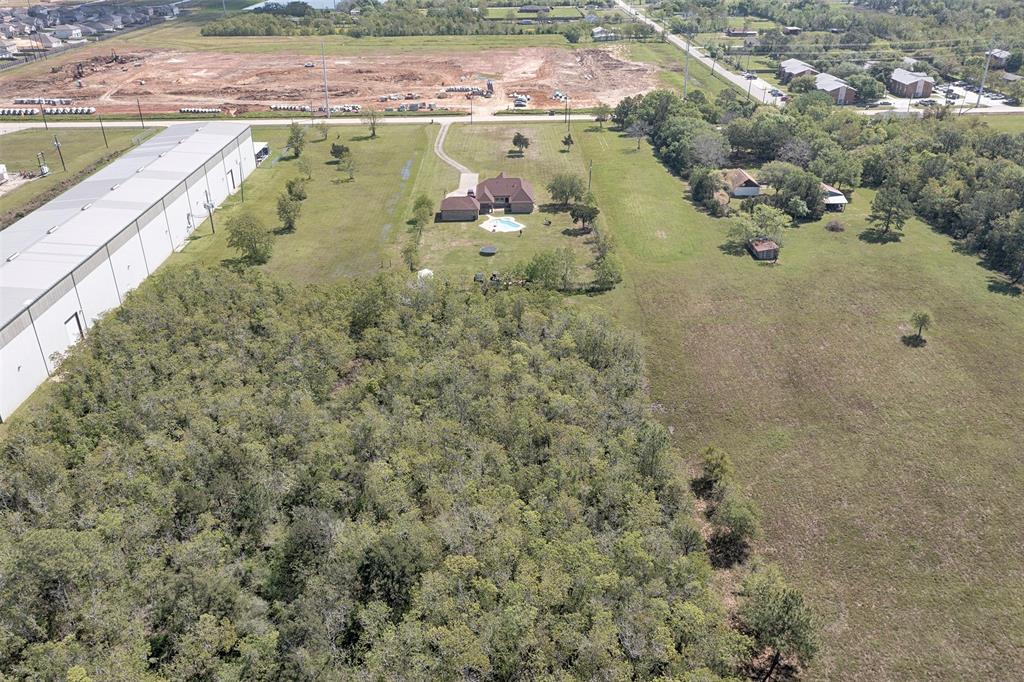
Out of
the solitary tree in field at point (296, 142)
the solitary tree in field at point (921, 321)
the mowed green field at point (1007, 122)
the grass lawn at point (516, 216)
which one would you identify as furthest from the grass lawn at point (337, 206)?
the mowed green field at point (1007, 122)

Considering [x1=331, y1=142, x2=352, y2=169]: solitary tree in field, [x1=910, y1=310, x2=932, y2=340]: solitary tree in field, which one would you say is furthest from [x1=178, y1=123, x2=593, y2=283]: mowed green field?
[x1=910, y1=310, x2=932, y2=340]: solitary tree in field

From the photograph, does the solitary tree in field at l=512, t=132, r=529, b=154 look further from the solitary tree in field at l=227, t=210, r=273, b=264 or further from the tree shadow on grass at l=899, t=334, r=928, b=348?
the tree shadow on grass at l=899, t=334, r=928, b=348

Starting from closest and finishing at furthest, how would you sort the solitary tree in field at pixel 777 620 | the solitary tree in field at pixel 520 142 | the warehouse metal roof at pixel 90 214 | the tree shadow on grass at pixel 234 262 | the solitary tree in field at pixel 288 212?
the solitary tree in field at pixel 777 620
the warehouse metal roof at pixel 90 214
the tree shadow on grass at pixel 234 262
the solitary tree in field at pixel 288 212
the solitary tree in field at pixel 520 142

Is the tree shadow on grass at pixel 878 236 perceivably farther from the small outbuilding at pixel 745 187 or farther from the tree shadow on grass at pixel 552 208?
the tree shadow on grass at pixel 552 208

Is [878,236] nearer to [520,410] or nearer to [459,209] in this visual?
[459,209]

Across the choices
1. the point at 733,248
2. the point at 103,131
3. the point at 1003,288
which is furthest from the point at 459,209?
the point at 103,131

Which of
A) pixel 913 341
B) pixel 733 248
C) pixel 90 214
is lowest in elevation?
pixel 913 341
